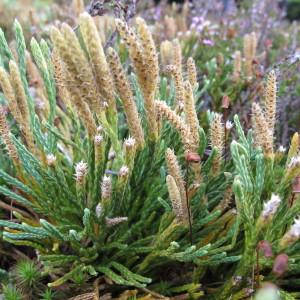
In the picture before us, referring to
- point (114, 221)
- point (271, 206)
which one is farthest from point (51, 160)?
point (271, 206)

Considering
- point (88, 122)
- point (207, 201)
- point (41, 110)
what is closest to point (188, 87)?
point (88, 122)

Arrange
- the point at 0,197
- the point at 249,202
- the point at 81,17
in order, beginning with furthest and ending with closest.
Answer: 1. the point at 0,197
2. the point at 249,202
3. the point at 81,17

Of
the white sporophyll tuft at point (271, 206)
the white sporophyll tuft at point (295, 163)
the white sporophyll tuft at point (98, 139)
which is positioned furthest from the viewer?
the white sporophyll tuft at point (98, 139)

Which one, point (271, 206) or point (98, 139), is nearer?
point (271, 206)

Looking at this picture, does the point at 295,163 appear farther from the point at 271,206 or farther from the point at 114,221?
the point at 114,221

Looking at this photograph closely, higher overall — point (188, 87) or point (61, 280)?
point (188, 87)

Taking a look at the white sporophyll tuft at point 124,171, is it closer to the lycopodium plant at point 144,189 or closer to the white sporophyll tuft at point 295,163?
the lycopodium plant at point 144,189

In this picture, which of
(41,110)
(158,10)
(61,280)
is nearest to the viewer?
(61,280)

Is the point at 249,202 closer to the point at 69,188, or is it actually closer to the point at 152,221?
the point at 152,221

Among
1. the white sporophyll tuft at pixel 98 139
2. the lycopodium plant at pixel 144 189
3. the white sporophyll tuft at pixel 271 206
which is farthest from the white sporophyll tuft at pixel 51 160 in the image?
the white sporophyll tuft at pixel 271 206
